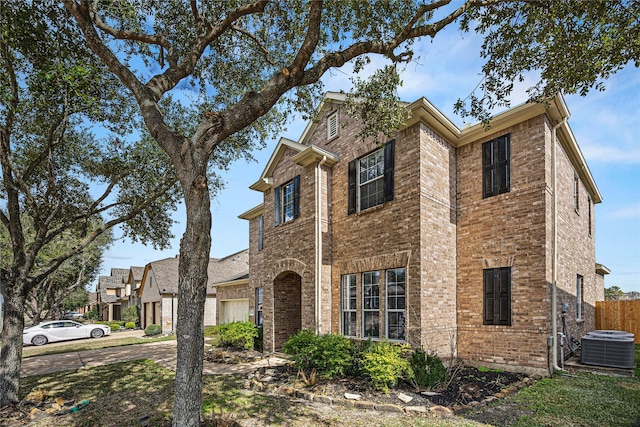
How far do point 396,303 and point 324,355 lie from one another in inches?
98.7

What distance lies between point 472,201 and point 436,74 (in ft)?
14.2

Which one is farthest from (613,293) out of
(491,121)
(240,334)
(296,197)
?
(240,334)

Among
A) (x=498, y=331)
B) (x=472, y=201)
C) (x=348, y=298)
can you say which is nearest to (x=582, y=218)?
(x=472, y=201)

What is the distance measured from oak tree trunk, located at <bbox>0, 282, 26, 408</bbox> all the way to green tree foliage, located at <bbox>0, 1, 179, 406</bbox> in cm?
2

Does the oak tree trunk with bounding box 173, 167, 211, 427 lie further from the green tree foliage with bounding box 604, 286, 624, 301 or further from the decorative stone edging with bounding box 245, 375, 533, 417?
the green tree foliage with bounding box 604, 286, 624, 301

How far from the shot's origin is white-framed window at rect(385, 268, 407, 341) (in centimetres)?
940

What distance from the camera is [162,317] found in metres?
26.1

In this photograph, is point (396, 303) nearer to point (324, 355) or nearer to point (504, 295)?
point (324, 355)

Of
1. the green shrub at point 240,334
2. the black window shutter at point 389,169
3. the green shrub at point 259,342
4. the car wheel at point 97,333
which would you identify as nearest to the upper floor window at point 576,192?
the black window shutter at point 389,169

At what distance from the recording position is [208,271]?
2603 centimetres

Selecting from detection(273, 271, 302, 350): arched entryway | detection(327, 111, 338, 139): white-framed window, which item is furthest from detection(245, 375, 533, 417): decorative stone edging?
detection(327, 111, 338, 139): white-framed window

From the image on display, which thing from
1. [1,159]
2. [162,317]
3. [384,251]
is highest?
[1,159]

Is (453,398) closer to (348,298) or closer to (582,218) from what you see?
(348,298)

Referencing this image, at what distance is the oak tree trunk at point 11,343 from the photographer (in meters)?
7.42
